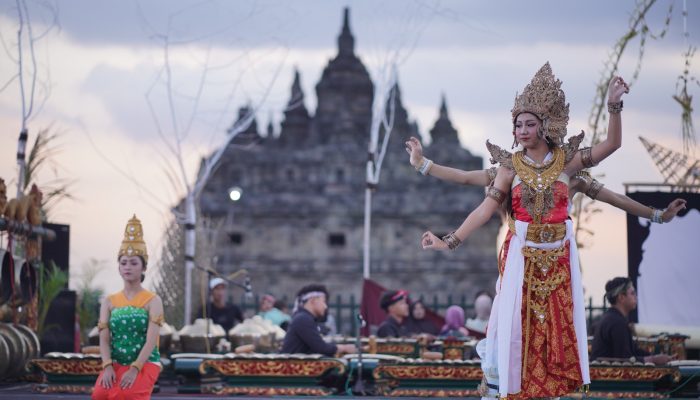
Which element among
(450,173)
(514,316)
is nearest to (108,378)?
(450,173)

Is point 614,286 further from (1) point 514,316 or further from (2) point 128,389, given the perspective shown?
(2) point 128,389

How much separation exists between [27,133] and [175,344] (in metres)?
3.06

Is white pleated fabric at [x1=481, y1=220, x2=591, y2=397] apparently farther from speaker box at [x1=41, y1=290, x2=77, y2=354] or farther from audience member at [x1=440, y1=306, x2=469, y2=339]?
speaker box at [x1=41, y1=290, x2=77, y2=354]

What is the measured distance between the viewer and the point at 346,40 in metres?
71.9

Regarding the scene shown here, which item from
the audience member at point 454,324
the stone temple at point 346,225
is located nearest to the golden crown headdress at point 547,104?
the audience member at point 454,324

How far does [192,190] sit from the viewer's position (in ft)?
69.7

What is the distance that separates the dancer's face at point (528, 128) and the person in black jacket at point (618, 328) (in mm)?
3808

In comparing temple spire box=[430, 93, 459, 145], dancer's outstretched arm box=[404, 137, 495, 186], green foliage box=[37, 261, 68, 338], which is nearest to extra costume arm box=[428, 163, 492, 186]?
dancer's outstretched arm box=[404, 137, 495, 186]

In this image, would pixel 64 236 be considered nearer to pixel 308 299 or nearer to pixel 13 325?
pixel 13 325

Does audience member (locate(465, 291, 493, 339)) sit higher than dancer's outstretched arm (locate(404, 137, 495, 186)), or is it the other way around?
dancer's outstretched arm (locate(404, 137, 495, 186))

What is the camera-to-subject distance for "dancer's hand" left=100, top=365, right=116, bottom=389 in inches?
341

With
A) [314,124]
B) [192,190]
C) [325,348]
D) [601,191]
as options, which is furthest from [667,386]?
[314,124]

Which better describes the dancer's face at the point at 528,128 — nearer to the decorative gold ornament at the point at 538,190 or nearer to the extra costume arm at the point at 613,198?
the decorative gold ornament at the point at 538,190

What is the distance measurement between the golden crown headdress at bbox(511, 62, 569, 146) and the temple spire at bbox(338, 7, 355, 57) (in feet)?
212
